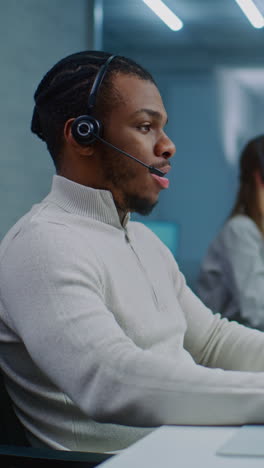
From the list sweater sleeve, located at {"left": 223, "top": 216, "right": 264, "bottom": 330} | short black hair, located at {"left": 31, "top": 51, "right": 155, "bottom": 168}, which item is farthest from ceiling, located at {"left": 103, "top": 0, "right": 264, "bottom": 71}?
short black hair, located at {"left": 31, "top": 51, "right": 155, "bottom": 168}

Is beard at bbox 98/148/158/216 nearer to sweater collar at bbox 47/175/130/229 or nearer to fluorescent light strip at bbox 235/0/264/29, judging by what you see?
sweater collar at bbox 47/175/130/229

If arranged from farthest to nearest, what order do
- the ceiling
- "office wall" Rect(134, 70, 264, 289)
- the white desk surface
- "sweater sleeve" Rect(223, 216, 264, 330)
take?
1. "office wall" Rect(134, 70, 264, 289)
2. the ceiling
3. "sweater sleeve" Rect(223, 216, 264, 330)
4. the white desk surface

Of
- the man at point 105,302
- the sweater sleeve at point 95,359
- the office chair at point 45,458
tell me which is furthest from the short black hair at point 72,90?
the office chair at point 45,458

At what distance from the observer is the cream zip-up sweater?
0.90 meters

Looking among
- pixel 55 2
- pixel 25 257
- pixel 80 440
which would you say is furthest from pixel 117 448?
pixel 55 2

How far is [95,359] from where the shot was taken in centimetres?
93

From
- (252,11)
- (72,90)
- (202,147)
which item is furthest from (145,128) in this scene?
(202,147)

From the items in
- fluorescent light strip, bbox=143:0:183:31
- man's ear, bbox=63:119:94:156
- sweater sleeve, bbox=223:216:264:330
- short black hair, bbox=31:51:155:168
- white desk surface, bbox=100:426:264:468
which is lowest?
sweater sleeve, bbox=223:216:264:330

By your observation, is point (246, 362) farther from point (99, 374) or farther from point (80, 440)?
point (99, 374)

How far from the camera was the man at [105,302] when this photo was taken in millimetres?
908

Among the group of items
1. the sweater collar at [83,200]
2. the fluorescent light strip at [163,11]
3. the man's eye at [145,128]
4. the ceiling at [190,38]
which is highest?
the ceiling at [190,38]

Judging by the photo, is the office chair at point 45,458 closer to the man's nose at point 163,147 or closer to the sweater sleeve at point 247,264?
the man's nose at point 163,147

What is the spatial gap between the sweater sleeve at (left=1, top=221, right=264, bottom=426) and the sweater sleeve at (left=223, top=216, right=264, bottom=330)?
1389mm

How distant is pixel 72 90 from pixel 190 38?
4.51 metres
